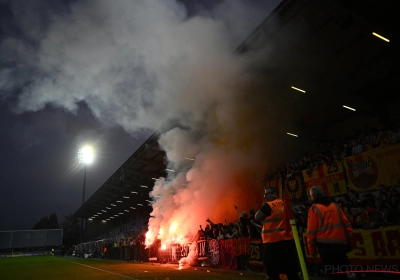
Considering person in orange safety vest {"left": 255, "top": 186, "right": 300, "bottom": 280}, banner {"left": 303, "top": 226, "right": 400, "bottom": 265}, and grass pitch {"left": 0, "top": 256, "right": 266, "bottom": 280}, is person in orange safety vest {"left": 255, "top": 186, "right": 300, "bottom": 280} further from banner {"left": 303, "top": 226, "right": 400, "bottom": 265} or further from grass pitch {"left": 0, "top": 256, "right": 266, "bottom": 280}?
grass pitch {"left": 0, "top": 256, "right": 266, "bottom": 280}

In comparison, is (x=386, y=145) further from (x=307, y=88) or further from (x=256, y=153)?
(x=256, y=153)

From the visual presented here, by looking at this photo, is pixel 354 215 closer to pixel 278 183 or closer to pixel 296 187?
pixel 296 187

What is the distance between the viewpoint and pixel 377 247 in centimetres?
559

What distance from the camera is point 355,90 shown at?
12.7 m

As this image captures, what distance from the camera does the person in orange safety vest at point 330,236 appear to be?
3.31m

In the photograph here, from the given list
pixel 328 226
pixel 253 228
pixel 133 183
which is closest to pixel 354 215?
pixel 253 228

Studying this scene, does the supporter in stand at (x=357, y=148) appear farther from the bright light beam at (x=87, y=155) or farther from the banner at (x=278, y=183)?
the bright light beam at (x=87, y=155)

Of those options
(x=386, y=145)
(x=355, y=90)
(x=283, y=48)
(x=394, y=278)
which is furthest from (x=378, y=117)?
(x=394, y=278)

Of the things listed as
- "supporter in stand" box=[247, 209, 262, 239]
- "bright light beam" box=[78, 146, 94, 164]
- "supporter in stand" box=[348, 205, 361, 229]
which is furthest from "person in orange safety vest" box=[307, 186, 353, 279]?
"bright light beam" box=[78, 146, 94, 164]

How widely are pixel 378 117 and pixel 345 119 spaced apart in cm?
192

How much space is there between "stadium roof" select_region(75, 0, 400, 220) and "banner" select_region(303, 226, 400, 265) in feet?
18.9

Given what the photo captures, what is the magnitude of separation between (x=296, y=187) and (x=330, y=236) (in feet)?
29.4

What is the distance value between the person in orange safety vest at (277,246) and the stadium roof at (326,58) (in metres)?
6.77

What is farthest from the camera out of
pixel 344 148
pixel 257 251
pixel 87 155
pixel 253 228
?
pixel 87 155
